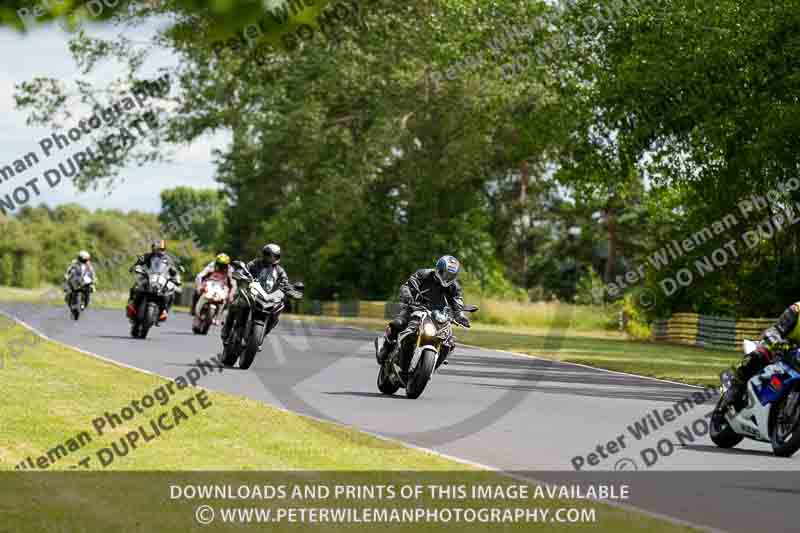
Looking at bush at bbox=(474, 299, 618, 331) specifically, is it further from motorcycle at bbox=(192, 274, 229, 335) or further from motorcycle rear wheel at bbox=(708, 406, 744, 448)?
motorcycle rear wheel at bbox=(708, 406, 744, 448)

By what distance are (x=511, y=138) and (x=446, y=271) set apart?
161 ft

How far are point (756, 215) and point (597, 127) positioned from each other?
5.18 meters

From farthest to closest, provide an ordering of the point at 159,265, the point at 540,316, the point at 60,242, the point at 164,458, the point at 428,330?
the point at 60,242 → the point at 540,316 → the point at 159,265 → the point at 428,330 → the point at 164,458

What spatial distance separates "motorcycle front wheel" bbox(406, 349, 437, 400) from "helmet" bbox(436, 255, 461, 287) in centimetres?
90

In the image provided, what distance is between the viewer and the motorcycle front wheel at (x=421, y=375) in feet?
58.7

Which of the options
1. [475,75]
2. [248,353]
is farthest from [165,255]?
[475,75]

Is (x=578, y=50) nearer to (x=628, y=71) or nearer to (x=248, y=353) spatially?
(x=628, y=71)

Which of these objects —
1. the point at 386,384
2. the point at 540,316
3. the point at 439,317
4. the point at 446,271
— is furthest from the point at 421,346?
the point at 540,316

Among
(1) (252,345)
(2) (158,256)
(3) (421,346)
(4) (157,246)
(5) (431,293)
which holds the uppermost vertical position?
(4) (157,246)

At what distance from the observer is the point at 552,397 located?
19906mm

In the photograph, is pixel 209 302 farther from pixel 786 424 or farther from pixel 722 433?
pixel 786 424

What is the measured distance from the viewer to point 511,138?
66625 millimetres

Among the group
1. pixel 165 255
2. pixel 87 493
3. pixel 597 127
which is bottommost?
pixel 87 493

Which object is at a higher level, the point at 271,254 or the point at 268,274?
the point at 271,254
